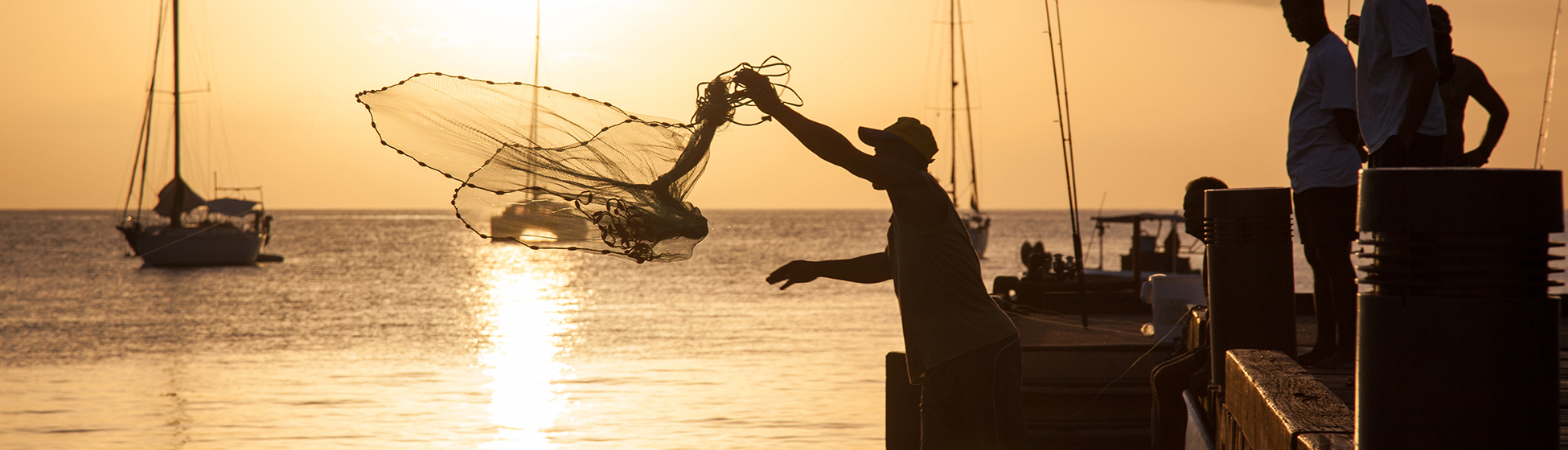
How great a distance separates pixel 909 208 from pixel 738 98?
3.01 ft

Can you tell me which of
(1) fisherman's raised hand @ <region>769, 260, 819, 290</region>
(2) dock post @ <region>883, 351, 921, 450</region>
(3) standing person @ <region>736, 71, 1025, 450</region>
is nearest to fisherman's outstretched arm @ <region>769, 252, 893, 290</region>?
(1) fisherman's raised hand @ <region>769, 260, 819, 290</region>

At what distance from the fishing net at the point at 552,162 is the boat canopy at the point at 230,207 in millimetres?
58909

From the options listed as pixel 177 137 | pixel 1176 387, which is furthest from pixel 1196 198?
pixel 177 137

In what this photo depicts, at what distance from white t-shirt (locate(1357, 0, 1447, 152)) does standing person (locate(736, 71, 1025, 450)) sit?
64.3 inches

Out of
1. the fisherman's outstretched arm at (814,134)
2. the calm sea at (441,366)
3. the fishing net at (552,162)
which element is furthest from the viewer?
the calm sea at (441,366)

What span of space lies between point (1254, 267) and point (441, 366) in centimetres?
1945

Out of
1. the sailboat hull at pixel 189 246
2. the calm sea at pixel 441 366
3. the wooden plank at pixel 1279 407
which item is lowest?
the calm sea at pixel 441 366

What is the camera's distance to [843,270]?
5129 millimetres

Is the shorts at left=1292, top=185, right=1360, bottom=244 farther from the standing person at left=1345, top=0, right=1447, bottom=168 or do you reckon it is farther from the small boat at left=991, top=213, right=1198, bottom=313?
the small boat at left=991, top=213, right=1198, bottom=313

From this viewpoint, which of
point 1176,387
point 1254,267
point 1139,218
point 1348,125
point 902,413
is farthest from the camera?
point 1139,218

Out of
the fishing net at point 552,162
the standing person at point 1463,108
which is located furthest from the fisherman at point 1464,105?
the fishing net at point 552,162

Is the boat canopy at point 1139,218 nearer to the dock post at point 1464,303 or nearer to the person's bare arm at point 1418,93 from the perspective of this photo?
the person's bare arm at point 1418,93

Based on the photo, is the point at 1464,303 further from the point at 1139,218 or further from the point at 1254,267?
the point at 1139,218

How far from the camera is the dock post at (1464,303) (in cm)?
219
